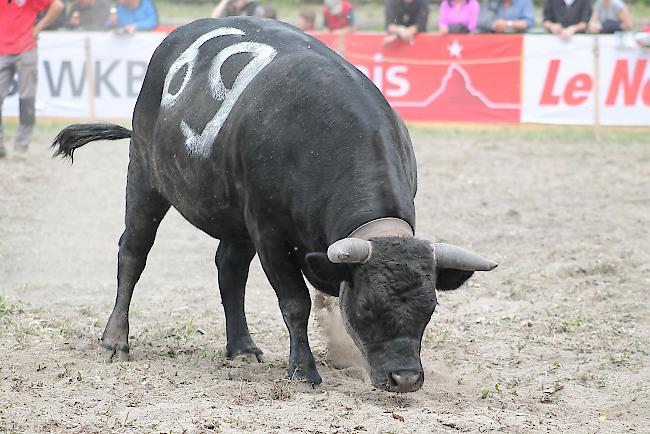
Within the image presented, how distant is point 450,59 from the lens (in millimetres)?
14977

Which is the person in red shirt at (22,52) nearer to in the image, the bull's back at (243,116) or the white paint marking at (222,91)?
the bull's back at (243,116)

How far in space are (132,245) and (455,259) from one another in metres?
2.44

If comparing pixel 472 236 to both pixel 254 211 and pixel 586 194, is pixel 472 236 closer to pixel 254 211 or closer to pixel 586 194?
pixel 586 194

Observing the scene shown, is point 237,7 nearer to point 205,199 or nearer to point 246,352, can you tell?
point 246,352

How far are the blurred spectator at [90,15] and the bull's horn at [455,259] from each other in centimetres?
1328

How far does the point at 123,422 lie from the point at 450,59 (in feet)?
36.1

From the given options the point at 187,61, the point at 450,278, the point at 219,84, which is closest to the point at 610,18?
the point at 187,61

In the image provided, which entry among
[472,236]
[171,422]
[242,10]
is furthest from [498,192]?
[171,422]

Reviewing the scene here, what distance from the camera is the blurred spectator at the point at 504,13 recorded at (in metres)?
15.8

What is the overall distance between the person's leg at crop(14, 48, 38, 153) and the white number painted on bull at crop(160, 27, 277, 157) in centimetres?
693

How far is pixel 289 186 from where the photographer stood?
527cm

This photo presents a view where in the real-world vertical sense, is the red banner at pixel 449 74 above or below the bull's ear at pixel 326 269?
below

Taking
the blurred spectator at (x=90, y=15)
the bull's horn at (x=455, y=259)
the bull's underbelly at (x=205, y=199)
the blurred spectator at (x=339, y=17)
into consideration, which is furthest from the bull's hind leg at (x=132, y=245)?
the blurred spectator at (x=90, y=15)

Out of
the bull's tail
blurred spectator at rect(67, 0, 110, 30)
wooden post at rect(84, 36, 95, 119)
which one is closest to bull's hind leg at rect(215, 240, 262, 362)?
the bull's tail
